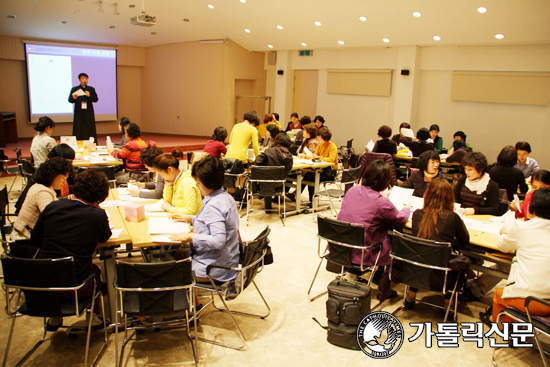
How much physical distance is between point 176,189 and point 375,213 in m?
1.78

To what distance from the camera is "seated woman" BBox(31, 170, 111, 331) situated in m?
2.84

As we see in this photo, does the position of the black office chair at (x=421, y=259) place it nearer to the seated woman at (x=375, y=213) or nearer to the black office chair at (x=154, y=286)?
the seated woman at (x=375, y=213)

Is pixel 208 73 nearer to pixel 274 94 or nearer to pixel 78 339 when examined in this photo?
pixel 274 94

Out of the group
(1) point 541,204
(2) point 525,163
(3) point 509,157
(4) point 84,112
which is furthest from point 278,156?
(4) point 84,112

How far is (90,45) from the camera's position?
13.3 m

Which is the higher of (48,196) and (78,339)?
(48,196)

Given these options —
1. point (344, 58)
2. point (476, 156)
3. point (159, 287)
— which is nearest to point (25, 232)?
point (159, 287)

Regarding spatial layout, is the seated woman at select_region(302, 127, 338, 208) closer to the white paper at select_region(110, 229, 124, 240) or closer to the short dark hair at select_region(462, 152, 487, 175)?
the short dark hair at select_region(462, 152, 487, 175)

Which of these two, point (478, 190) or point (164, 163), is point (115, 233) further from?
point (478, 190)

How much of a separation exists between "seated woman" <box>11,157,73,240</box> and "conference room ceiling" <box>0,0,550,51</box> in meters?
7.31

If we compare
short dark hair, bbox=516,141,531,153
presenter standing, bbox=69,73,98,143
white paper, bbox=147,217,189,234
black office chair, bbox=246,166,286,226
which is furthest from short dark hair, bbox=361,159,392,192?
presenter standing, bbox=69,73,98,143

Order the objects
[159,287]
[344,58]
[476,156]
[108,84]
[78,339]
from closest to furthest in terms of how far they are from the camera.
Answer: [159,287] → [78,339] → [476,156] → [344,58] → [108,84]

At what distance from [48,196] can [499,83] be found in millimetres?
9755

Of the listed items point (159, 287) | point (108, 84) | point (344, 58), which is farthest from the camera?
point (108, 84)
